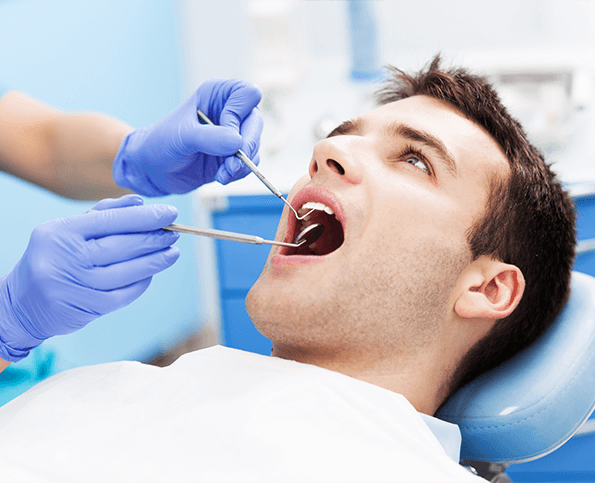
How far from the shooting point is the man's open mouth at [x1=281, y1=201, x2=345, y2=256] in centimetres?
109

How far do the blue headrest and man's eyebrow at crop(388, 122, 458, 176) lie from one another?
1.27ft

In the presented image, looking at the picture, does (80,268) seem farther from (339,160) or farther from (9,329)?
(339,160)

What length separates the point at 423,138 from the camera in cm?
102

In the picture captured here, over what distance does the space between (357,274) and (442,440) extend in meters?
0.33

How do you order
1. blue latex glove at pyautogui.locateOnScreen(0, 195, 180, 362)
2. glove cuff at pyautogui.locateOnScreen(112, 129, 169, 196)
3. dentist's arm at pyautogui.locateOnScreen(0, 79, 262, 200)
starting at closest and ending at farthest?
1. blue latex glove at pyautogui.locateOnScreen(0, 195, 180, 362)
2. dentist's arm at pyautogui.locateOnScreen(0, 79, 262, 200)
3. glove cuff at pyautogui.locateOnScreen(112, 129, 169, 196)

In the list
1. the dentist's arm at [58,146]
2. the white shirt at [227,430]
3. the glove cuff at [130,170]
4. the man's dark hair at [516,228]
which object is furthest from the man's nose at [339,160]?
the dentist's arm at [58,146]

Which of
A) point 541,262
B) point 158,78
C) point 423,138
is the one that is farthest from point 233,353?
point 158,78

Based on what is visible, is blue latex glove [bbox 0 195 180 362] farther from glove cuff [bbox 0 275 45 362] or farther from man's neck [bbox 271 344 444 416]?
man's neck [bbox 271 344 444 416]

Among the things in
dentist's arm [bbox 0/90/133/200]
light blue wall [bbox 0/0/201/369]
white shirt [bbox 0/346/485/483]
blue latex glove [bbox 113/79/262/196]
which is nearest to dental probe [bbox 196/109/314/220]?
blue latex glove [bbox 113/79/262/196]

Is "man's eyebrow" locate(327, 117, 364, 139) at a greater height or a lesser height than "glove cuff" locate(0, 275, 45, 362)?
greater

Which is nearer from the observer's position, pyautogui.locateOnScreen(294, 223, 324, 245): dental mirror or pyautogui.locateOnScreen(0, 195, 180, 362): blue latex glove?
pyautogui.locateOnScreen(0, 195, 180, 362): blue latex glove

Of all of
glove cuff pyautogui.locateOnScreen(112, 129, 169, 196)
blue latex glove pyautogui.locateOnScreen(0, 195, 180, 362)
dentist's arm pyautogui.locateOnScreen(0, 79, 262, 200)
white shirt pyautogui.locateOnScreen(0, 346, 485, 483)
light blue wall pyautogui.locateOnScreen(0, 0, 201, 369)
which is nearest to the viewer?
white shirt pyautogui.locateOnScreen(0, 346, 485, 483)

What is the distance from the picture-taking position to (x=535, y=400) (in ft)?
3.18

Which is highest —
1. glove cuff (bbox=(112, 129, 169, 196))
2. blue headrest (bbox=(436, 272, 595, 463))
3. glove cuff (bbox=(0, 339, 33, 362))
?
glove cuff (bbox=(112, 129, 169, 196))
